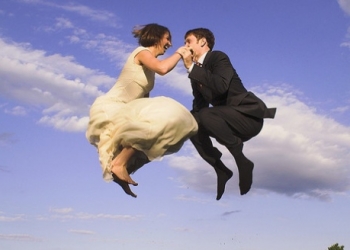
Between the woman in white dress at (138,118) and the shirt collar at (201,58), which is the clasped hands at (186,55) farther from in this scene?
the shirt collar at (201,58)

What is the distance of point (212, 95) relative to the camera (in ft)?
22.1

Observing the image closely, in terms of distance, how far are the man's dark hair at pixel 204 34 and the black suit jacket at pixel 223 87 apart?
163 mm

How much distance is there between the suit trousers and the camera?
6.37 m

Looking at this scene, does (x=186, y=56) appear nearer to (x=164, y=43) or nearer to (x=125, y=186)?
(x=164, y=43)

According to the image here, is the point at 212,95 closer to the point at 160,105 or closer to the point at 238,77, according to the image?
the point at 238,77

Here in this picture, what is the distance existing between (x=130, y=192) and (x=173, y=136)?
0.81 metres

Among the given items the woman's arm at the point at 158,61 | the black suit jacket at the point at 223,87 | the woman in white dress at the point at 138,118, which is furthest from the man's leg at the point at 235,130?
the woman's arm at the point at 158,61

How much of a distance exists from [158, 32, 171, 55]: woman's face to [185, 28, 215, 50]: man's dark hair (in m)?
0.30

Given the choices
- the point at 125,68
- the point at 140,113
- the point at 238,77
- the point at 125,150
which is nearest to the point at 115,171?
the point at 125,150

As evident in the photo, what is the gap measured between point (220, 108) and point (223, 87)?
0.25 m

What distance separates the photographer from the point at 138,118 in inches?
241

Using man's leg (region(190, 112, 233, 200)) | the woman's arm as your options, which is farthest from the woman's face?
man's leg (region(190, 112, 233, 200))

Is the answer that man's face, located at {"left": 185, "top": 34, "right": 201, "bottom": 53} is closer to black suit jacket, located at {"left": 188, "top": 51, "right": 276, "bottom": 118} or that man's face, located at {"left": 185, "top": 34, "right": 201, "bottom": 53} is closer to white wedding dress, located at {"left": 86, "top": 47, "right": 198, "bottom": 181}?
black suit jacket, located at {"left": 188, "top": 51, "right": 276, "bottom": 118}

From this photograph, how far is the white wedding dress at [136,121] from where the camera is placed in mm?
6020
